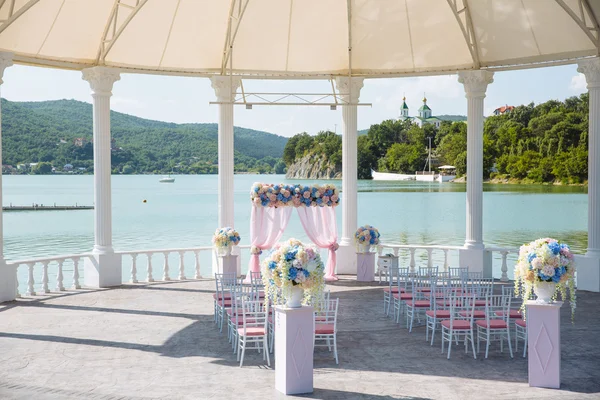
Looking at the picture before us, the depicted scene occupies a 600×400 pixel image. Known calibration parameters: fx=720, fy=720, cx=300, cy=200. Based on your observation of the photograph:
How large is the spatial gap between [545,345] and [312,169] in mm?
62004

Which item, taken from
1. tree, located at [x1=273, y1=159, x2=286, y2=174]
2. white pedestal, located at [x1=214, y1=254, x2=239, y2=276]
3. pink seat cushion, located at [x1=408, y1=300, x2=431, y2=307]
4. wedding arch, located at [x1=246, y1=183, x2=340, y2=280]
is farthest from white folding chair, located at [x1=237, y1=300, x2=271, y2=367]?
tree, located at [x1=273, y1=159, x2=286, y2=174]

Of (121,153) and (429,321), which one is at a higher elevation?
(121,153)

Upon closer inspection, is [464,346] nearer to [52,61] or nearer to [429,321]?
[429,321]

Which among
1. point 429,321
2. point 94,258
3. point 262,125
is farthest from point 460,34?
point 262,125

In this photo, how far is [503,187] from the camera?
63250mm

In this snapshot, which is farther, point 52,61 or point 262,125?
point 262,125

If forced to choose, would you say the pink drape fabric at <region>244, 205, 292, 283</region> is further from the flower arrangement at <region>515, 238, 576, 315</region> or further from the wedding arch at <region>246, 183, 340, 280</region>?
the flower arrangement at <region>515, 238, 576, 315</region>

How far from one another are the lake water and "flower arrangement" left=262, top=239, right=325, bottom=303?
3974cm

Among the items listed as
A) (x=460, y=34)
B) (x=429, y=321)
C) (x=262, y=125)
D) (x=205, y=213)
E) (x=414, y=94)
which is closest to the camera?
(x=429, y=321)

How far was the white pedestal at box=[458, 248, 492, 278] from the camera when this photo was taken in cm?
1950

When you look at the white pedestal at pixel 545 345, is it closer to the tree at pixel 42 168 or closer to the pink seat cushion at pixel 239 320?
the pink seat cushion at pixel 239 320

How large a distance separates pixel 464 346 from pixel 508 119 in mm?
55996

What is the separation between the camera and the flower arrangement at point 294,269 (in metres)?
9.34

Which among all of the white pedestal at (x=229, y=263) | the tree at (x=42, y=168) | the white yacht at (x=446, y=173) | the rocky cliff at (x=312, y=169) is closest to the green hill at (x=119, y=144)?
the tree at (x=42, y=168)
